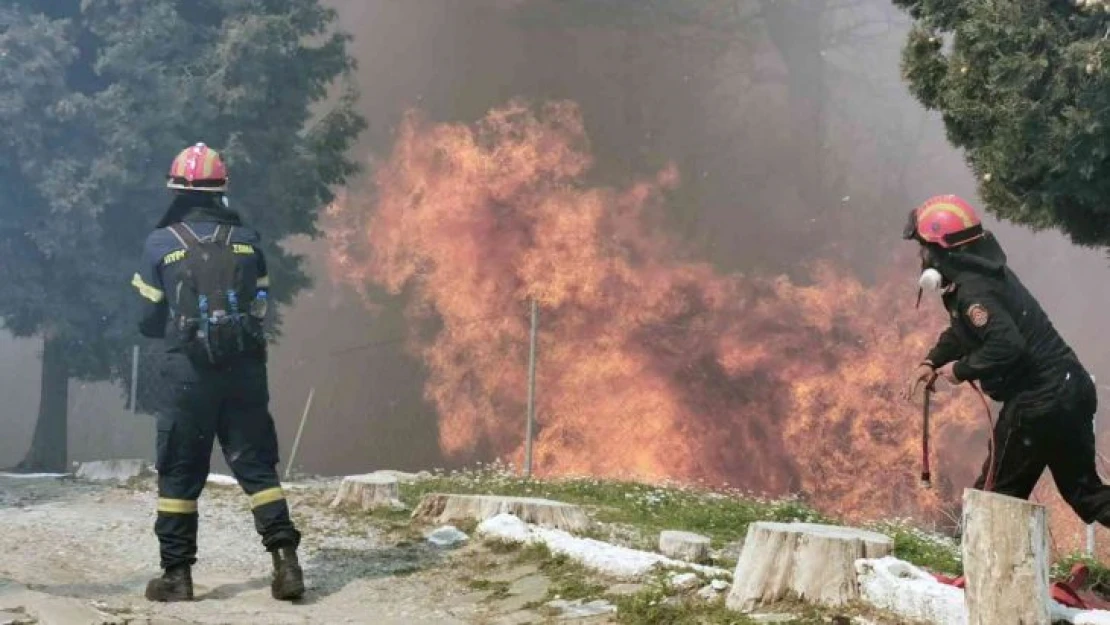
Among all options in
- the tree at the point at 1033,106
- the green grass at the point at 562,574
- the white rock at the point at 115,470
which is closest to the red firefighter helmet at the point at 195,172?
the green grass at the point at 562,574

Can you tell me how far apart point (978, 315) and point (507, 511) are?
4.29 metres

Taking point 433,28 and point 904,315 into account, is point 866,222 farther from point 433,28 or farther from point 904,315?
point 433,28

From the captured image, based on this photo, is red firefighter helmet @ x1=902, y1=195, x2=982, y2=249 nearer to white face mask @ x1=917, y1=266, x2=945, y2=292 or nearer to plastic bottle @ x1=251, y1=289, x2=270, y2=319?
white face mask @ x1=917, y1=266, x2=945, y2=292

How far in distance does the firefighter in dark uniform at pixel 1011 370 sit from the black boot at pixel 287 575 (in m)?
3.55

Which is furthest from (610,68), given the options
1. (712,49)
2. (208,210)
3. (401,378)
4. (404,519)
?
(208,210)

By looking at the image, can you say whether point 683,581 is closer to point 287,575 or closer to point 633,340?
point 287,575

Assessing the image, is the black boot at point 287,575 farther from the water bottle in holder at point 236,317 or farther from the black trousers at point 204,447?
the water bottle in holder at point 236,317

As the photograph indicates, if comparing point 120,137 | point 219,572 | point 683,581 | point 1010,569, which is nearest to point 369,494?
point 219,572

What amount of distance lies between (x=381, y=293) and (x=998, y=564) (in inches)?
988

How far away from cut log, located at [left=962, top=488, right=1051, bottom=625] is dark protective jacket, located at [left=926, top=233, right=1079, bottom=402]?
113 cm

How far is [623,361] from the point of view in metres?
24.0

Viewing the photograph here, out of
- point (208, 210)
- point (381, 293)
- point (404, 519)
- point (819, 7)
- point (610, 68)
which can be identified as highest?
point (819, 7)

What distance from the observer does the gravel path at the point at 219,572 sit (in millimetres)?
6426

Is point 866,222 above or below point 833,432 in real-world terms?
above
